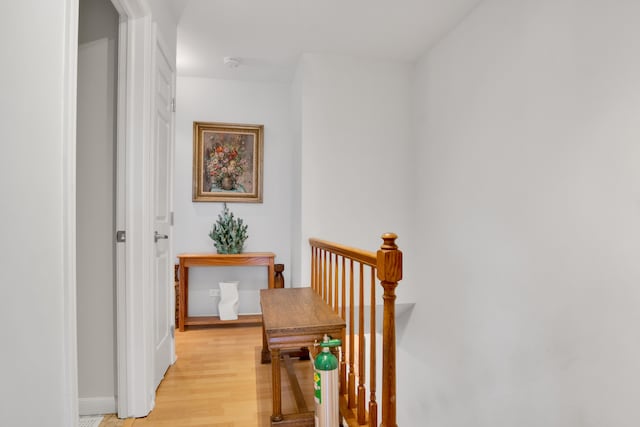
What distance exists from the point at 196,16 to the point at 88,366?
237cm

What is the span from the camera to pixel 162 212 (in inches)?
91.7

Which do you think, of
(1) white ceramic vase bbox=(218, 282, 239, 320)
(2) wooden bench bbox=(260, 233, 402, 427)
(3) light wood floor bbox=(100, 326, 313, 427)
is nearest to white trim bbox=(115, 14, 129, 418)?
(3) light wood floor bbox=(100, 326, 313, 427)

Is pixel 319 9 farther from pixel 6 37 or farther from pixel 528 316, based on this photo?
pixel 528 316

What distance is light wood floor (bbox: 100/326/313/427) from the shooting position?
6.21 ft

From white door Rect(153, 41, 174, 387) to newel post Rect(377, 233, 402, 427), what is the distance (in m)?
1.37

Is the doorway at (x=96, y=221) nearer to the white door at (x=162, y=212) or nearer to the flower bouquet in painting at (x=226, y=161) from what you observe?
the white door at (x=162, y=212)

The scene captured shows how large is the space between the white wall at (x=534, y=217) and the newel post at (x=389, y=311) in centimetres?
104

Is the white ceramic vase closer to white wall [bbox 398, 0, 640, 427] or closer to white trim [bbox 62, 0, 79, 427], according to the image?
white wall [bbox 398, 0, 640, 427]

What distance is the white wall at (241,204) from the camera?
3.74 metres

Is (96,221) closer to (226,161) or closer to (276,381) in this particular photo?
(276,381)

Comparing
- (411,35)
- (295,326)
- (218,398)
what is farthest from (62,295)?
(411,35)

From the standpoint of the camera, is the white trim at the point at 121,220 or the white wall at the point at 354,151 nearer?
the white trim at the point at 121,220

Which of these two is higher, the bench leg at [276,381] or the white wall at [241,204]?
the white wall at [241,204]

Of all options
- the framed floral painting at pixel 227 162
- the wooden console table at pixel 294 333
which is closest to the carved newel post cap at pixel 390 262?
the wooden console table at pixel 294 333
